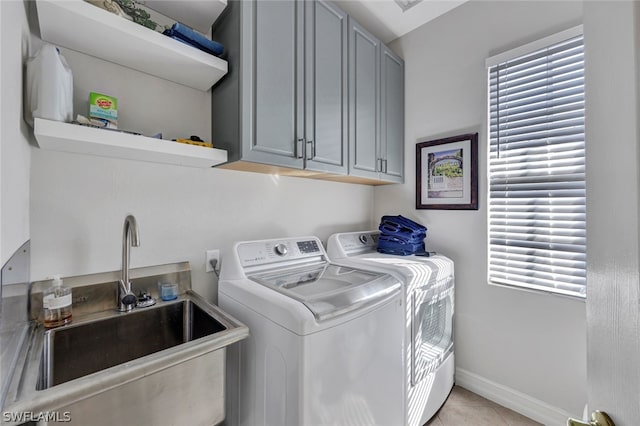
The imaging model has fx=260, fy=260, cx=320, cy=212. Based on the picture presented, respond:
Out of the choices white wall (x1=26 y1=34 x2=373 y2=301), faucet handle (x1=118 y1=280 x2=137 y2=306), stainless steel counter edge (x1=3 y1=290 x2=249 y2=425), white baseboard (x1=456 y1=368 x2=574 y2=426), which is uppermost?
white wall (x1=26 y1=34 x2=373 y2=301)

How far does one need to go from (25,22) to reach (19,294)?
3.28ft

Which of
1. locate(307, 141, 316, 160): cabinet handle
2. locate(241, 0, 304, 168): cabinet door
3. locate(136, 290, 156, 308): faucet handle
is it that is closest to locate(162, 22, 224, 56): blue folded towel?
locate(241, 0, 304, 168): cabinet door

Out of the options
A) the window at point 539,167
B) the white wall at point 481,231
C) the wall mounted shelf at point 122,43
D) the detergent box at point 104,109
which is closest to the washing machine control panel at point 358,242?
the white wall at point 481,231

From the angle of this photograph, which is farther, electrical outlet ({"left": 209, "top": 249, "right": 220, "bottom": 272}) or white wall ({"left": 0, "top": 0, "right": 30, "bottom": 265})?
electrical outlet ({"left": 209, "top": 249, "right": 220, "bottom": 272})

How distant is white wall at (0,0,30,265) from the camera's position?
2.21 ft

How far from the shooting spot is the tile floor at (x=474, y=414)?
165 cm

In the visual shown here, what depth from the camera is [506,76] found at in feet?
5.92

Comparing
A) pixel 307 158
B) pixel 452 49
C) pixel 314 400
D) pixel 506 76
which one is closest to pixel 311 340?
pixel 314 400

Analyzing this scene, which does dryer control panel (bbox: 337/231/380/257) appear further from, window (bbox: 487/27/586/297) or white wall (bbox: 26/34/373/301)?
window (bbox: 487/27/586/297)

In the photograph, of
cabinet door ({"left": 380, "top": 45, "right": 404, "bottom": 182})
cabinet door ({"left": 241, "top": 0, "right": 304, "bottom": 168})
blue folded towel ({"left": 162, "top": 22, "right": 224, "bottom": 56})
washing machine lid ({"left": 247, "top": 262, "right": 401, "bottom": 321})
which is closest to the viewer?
washing machine lid ({"left": 247, "top": 262, "right": 401, "bottom": 321})

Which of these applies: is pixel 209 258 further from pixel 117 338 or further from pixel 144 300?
pixel 117 338

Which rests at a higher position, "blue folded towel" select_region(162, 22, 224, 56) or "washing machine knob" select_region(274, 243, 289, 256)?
"blue folded towel" select_region(162, 22, 224, 56)

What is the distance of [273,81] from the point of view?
1406 mm

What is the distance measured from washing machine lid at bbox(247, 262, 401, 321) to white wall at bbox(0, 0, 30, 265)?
34.8 inches
